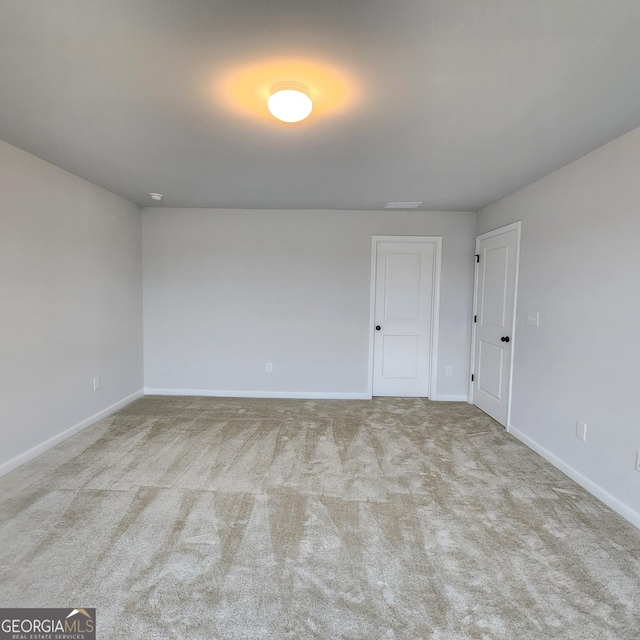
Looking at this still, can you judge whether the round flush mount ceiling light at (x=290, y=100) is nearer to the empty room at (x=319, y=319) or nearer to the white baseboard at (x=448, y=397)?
the empty room at (x=319, y=319)

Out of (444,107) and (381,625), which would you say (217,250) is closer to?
(444,107)

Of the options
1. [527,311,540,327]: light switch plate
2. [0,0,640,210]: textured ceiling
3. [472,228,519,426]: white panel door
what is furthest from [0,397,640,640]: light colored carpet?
[0,0,640,210]: textured ceiling

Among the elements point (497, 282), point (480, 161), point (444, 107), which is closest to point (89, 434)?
point (444, 107)

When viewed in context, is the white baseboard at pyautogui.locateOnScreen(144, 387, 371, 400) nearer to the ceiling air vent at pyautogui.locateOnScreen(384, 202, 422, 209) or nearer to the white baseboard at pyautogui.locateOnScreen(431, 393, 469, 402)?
the white baseboard at pyautogui.locateOnScreen(431, 393, 469, 402)

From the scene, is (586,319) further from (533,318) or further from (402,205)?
(402,205)

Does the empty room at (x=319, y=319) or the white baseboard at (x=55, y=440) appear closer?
the empty room at (x=319, y=319)

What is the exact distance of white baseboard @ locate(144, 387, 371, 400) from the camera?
14.9 ft

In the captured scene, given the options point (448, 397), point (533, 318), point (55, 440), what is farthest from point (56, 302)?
point (448, 397)

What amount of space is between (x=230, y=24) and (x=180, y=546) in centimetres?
239

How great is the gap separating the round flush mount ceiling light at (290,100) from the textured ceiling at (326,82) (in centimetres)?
6

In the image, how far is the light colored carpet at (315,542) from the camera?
1.47 metres

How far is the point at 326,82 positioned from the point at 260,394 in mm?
3671

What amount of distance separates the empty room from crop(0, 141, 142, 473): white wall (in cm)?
3

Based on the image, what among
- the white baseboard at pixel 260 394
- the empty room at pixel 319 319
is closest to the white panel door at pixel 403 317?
the empty room at pixel 319 319
